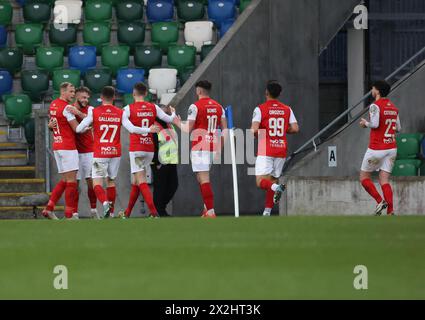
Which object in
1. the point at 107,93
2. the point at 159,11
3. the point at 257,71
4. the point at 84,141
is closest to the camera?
the point at 107,93

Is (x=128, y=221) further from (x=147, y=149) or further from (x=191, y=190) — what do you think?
(x=191, y=190)

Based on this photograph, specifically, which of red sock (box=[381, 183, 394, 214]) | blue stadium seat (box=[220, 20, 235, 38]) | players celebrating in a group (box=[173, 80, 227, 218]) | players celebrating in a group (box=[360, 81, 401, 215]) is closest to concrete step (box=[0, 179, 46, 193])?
players celebrating in a group (box=[173, 80, 227, 218])

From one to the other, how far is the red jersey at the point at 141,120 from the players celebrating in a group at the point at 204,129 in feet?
2.11

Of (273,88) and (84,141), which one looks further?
(84,141)

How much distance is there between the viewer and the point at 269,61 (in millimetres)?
24688

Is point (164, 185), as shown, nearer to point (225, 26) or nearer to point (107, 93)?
point (107, 93)

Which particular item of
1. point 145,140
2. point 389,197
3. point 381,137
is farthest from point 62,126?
point 389,197

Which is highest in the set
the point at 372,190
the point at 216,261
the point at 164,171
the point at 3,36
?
the point at 3,36

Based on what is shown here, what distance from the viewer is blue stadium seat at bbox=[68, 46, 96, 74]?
2552 centimetres

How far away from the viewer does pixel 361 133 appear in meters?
23.6

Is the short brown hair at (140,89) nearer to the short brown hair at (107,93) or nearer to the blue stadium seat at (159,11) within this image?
the short brown hair at (107,93)

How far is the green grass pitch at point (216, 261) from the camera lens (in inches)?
339

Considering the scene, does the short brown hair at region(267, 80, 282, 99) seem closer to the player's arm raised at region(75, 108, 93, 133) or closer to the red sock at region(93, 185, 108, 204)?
the player's arm raised at region(75, 108, 93, 133)

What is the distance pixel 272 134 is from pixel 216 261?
8.49 metres
